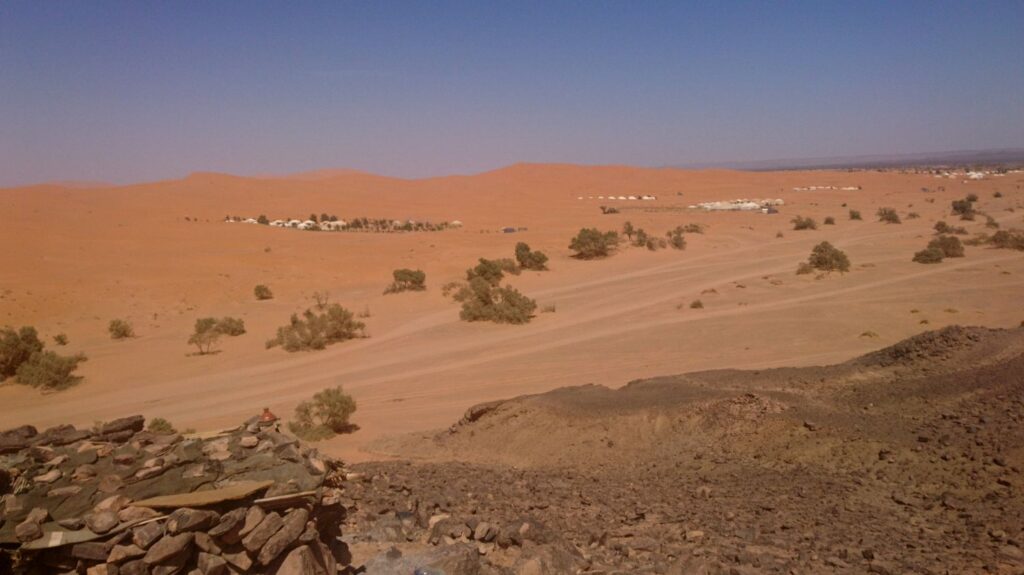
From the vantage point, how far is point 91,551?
5.08 metres

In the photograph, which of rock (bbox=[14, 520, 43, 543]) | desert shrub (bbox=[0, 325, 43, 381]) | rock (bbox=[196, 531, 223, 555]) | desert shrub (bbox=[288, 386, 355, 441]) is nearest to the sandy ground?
desert shrub (bbox=[288, 386, 355, 441])

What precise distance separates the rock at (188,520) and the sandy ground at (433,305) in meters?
6.80

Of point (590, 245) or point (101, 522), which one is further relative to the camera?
point (590, 245)

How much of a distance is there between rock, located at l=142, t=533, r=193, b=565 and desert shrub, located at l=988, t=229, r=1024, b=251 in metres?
38.0

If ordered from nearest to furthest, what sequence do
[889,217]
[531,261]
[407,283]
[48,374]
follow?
[48,374] → [407,283] → [531,261] → [889,217]

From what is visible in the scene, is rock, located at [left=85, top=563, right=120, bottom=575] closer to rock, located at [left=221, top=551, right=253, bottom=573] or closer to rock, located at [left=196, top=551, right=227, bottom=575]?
rock, located at [left=196, top=551, right=227, bottom=575]

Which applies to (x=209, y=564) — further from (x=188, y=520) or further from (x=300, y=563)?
(x=300, y=563)

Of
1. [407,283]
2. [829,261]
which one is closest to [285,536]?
[407,283]

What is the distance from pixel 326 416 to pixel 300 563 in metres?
8.72

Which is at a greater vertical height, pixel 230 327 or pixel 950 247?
pixel 230 327

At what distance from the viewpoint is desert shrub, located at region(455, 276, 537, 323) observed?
24.1 m

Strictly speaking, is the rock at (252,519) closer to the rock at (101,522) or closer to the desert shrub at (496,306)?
the rock at (101,522)

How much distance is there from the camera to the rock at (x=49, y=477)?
5.60 meters

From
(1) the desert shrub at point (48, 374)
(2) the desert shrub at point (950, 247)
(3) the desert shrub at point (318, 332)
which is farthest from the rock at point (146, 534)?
(2) the desert shrub at point (950, 247)
